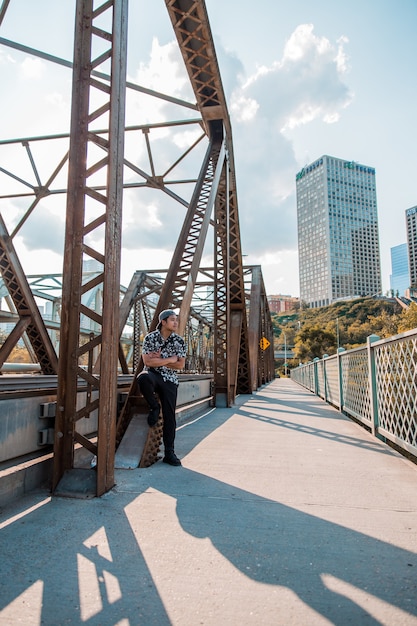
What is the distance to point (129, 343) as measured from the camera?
3588 cm

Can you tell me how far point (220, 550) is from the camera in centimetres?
207

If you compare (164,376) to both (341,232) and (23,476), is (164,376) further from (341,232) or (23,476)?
(341,232)

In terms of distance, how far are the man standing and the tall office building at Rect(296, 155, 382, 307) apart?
507 feet

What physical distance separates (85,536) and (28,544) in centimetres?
30

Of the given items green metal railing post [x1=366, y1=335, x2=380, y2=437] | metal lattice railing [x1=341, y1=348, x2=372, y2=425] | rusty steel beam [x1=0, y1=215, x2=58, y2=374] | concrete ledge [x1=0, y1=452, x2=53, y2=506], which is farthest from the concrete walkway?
rusty steel beam [x1=0, y1=215, x2=58, y2=374]

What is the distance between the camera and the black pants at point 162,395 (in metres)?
3.94

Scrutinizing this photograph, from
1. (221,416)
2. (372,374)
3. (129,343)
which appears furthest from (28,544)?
(129,343)

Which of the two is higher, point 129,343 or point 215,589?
point 129,343

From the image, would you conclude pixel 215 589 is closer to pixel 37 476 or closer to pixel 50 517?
pixel 50 517

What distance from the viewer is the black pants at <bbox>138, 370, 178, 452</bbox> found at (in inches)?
155

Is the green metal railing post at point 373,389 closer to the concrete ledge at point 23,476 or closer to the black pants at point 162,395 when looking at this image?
the black pants at point 162,395

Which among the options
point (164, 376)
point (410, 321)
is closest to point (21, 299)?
point (164, 376)

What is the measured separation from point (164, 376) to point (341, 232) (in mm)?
159876

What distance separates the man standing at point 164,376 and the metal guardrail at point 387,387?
2.41 m
